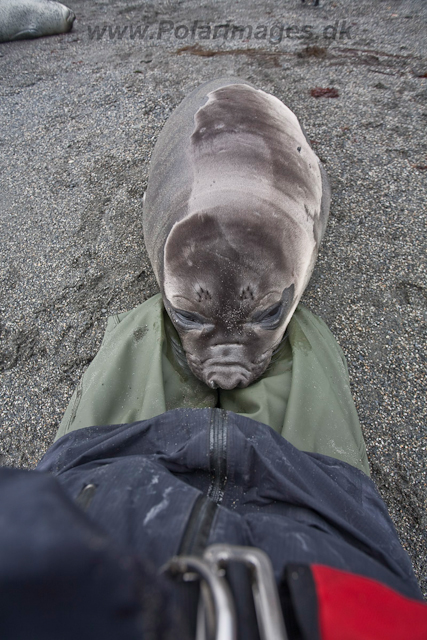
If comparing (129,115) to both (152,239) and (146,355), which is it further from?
(146,355)

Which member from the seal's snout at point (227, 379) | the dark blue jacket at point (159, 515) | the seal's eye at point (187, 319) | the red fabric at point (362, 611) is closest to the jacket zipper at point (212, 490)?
the dark blue jacket at point (159, 515)

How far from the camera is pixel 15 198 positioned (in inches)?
135

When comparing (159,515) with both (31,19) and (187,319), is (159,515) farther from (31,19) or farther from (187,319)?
(31,19)

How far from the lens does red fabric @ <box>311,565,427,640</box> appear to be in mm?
678

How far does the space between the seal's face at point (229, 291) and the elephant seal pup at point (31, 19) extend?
6361 millimetres

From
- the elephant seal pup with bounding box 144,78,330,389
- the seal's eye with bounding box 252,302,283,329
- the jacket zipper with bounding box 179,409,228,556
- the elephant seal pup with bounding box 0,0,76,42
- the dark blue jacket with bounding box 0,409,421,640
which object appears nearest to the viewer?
the dark blue jacket with bounding box 0,409,421,640

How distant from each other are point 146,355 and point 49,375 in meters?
0.67

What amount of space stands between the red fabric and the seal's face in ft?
3.76

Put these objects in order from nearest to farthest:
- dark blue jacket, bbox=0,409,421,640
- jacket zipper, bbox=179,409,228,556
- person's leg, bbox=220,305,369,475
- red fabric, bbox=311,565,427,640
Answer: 1. dark blue jacket, bbox=0,409,421,640
2. red fabric, bbox=311,565,427,640
3. jacket zipper, bbox=179,409,228,556
4. person's leg, bbox=220,305,369,475

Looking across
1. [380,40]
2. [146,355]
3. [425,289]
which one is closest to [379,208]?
[425,289]

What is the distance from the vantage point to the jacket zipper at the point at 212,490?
0.93m

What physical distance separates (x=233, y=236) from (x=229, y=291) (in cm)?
23

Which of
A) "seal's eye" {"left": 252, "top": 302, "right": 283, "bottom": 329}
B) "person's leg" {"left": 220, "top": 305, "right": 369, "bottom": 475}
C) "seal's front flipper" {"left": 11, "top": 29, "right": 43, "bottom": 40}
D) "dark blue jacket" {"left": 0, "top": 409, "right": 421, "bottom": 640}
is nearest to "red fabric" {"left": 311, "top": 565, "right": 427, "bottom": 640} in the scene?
"dark blue jacket" {"left": 0, "top": 409, "right": 421, "bottom": 640}

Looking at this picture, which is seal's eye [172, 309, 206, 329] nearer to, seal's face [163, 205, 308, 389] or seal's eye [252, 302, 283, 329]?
seal's face [163, 205, 308, 389]
